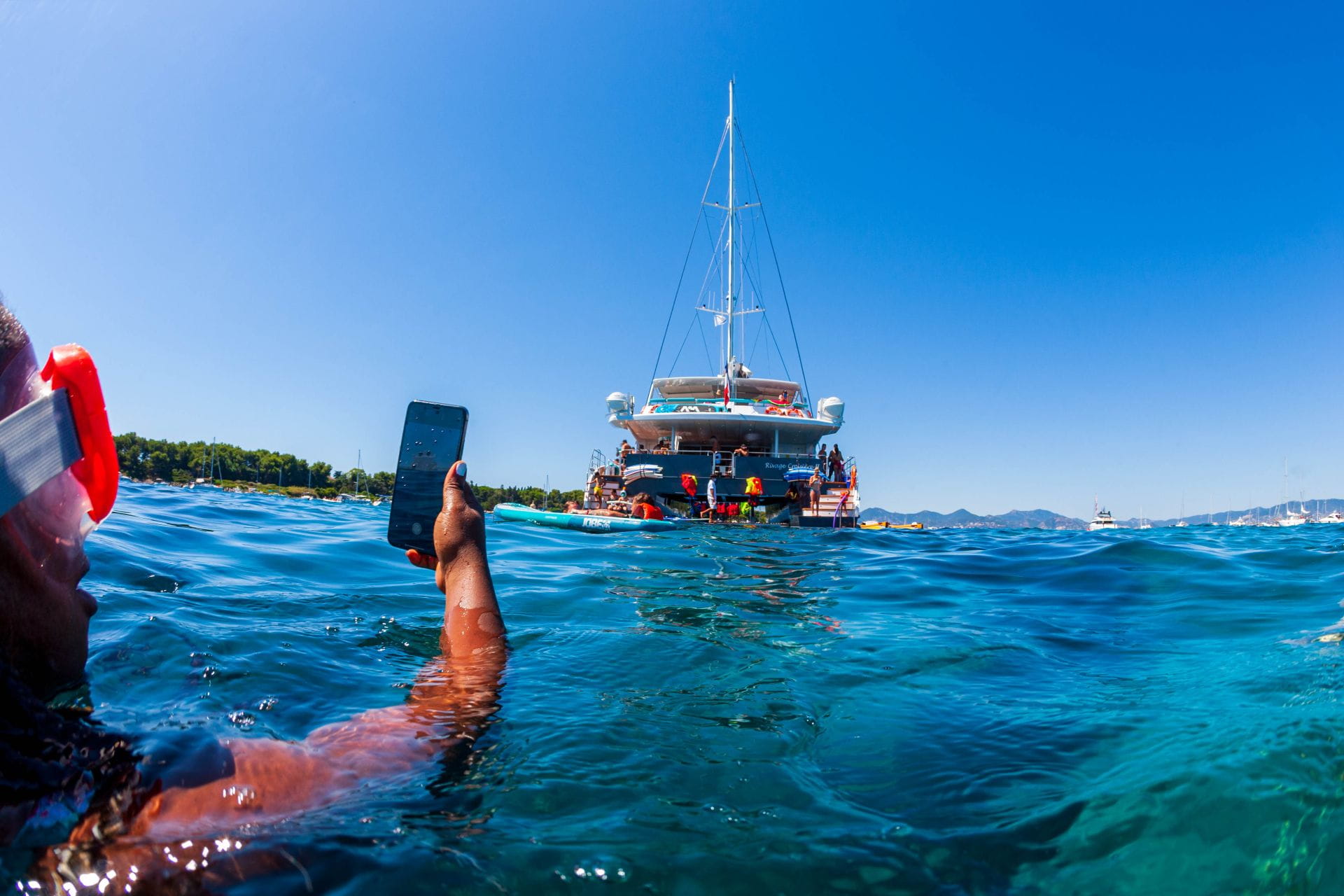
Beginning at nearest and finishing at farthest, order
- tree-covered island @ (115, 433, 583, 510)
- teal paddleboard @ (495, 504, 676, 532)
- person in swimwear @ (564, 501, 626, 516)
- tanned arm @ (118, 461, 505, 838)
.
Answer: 1. tanned arm @ (118, 461, 505, 838)
2. teal paddleboard @ (495, 504, 676, 532)
3. person in swimwear @ (564, 501, 626, 516)
4. tree-covered island @ (115, 433, 583, 510)

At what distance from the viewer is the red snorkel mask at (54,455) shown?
1073 millimetres

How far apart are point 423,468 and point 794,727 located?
1799 mm

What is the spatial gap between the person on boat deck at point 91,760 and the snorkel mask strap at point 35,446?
0.01 meters

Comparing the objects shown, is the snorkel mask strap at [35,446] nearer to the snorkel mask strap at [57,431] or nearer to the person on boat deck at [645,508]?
the snorkel mask strap at [57,431]

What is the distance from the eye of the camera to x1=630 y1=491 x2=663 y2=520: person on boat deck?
15.9 metres

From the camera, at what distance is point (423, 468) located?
277cm

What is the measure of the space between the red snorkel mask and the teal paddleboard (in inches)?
443

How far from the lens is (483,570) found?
8.18 feet

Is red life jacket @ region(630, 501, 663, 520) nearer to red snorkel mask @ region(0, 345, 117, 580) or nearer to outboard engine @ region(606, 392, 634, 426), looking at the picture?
outboard engine @ region(606, 392, 634, 426)

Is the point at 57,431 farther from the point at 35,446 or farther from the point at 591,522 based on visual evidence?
the point at 591,522

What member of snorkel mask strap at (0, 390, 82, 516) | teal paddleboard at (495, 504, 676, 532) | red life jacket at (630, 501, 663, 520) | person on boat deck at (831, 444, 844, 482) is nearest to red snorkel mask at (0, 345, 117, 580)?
snorkel mask strap at (0, 390, 82, 516)

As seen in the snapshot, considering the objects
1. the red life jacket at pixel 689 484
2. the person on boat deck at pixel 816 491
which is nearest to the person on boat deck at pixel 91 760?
the red life jacket at pixel 689 484

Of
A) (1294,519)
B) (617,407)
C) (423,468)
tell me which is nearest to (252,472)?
(617,407)

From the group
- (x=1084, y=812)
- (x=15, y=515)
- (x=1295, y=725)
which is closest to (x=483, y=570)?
(x=15, y=515)
